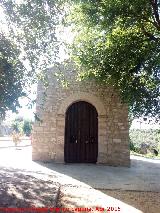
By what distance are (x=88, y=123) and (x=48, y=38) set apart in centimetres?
524

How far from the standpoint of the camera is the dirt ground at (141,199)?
638 centimetres

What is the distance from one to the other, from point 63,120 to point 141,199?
6300 millimetres

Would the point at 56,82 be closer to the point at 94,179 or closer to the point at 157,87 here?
the point at 157,87

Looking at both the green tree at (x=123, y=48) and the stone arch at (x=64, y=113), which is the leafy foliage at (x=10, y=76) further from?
the stone arch at (x=64, y=113)

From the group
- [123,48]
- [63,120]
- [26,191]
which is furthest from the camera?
[63,120]

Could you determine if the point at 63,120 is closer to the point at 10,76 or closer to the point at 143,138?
the point at 10,76

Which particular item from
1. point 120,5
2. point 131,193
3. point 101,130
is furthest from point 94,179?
point 120,5

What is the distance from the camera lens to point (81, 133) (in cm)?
1301

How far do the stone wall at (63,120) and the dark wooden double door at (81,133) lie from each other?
0.32m

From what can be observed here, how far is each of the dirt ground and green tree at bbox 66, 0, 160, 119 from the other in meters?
4.64

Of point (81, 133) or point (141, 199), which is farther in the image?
point (81, 133)

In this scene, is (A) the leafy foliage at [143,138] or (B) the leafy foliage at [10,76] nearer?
(B) the leafy foliage at [10,76]

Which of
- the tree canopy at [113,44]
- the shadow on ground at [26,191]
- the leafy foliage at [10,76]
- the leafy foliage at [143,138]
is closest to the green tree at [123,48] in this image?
the tree canopy at [113,44]

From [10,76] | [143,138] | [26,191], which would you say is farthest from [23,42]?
[143,138]
